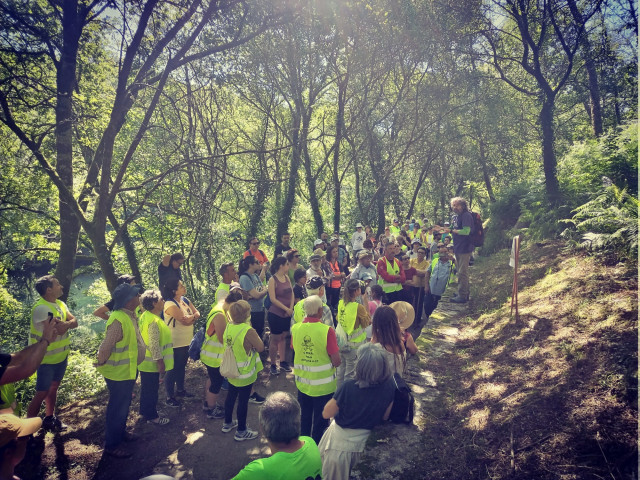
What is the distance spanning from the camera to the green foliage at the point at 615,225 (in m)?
6.24

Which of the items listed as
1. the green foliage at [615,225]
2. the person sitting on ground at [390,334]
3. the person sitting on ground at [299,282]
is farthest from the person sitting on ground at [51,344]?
the green foliage at [615,225]

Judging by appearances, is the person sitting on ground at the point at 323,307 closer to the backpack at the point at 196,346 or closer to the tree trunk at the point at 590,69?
the backpack at the point at 196,346

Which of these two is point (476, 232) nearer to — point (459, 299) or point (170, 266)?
point (459, 299)

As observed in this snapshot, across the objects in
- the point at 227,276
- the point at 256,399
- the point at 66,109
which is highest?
the point at 66,109

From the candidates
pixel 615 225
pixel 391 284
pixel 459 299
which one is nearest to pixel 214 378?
pixel 391 284

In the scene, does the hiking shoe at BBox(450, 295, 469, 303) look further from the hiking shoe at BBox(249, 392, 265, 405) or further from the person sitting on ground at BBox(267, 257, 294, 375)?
the hiking shoe at BBox(249, 392, 265, 405)

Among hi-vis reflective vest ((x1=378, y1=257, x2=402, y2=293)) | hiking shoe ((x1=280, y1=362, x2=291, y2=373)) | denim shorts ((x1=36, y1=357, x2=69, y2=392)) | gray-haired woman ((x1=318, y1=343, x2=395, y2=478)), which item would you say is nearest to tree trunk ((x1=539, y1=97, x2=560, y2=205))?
hi-vis reflective vest ((x1=378, y1=257, x2=402, y2=293))

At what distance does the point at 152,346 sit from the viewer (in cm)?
491

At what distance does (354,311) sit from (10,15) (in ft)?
28.9

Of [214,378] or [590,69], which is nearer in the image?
[214,378]

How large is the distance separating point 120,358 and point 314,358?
2.41m

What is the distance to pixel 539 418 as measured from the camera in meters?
3.93

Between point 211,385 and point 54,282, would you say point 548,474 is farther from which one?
point 54,282

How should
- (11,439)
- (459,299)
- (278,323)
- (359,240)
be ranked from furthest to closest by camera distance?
(359,240)
(459,299)
(278,323)
(11,439)
